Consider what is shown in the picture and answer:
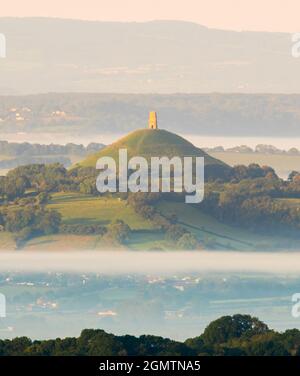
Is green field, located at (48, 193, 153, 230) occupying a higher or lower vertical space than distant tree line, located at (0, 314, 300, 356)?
higher

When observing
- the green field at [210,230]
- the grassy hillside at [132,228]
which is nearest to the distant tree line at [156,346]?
the grassy hillside at [132,228]

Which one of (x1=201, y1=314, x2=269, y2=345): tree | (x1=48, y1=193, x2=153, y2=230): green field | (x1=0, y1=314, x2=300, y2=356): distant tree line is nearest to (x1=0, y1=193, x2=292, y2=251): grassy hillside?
(x1=48, y1=193, x2=153, y2=230): green field

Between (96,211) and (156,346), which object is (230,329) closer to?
(156,346)

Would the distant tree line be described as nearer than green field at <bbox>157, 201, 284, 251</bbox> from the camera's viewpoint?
Yes

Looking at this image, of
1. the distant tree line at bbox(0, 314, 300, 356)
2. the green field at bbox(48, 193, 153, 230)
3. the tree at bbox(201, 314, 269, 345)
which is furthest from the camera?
the green field at bbox(48, 193, 153, 230)

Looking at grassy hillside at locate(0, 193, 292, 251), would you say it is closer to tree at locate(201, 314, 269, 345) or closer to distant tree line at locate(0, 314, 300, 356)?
tree at locate(201, 314, 269, 345)

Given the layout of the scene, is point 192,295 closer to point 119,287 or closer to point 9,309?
point 119,287

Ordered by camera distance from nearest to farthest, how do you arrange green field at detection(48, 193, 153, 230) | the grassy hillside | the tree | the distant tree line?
the distant tree line, the tree, green field at detection(48, 193, 153, 230), the grassy hillside

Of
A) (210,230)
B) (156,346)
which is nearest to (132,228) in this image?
(210,230)

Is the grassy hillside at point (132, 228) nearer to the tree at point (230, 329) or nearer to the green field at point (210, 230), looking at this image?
the green field at point (210, 230)
